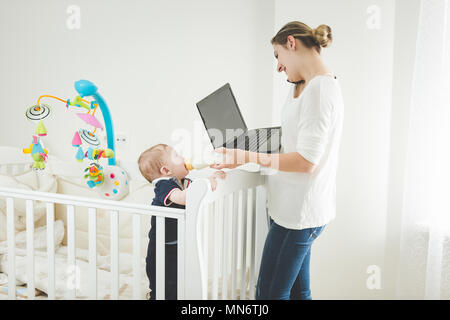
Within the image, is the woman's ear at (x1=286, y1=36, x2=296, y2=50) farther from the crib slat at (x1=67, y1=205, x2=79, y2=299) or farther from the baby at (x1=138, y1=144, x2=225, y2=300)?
the crib slat at (x1=67, y1=205, x2=79, y2=299)

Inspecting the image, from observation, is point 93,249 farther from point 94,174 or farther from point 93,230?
point 94,174

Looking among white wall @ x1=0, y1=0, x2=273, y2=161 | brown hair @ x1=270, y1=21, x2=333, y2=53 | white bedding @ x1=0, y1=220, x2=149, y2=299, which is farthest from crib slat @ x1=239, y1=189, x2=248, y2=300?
white wall @ x1=0, y1=0, x2=273, y2=161

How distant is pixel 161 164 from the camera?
4.50 feet

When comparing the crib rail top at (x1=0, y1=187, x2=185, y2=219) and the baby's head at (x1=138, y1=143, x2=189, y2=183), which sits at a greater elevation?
the baby's head at (x1=138, y1=143, x2=189, y2=183)

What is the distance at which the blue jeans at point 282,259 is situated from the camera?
4.09 ft

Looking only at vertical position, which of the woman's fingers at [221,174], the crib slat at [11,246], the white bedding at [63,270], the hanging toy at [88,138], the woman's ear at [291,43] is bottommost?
the white bedding at [63,270]

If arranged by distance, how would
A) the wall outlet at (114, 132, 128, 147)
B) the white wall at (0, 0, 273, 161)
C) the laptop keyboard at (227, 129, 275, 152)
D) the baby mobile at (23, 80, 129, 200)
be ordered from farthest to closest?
the wall outlet at (114, 132, 128, 147) → the white wall at (0, 0, 273, 161) → the baby mobile at (23, 80, 129, 200) → the laptop keyboard at (227, 129, 275, 152)

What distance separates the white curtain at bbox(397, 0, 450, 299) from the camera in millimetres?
1610

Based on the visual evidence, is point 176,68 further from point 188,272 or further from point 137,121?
point 188,272

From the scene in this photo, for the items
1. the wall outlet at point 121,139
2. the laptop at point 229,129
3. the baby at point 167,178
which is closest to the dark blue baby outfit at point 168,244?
the baby at point 167,178

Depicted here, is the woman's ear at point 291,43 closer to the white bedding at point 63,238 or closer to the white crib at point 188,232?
the white crib at point 188,232

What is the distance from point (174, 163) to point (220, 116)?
8.8 inches

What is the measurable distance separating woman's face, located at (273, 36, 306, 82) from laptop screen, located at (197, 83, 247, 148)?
0.22 meters

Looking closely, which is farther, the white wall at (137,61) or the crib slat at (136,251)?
the white wall at (137,61)
